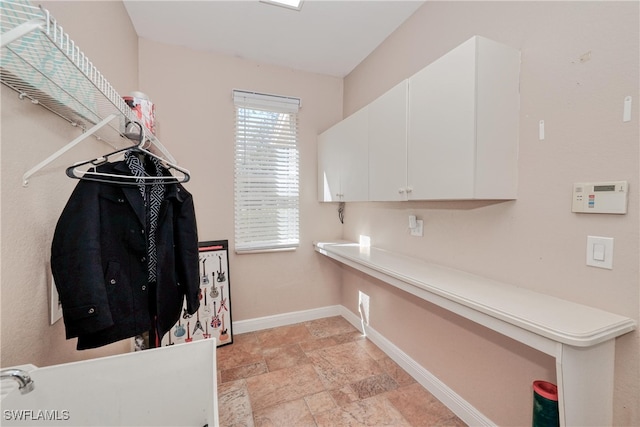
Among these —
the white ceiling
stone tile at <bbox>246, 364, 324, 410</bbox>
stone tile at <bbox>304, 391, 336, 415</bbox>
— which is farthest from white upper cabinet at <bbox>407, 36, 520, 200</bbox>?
stone tile at <bbox>246, 364, 324, 410</bbox>

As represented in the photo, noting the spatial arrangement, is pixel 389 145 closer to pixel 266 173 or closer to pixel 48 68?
pixel 266 173

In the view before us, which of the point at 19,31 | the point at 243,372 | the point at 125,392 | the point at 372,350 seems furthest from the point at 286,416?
the point at 19,31

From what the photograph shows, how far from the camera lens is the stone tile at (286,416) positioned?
169cm

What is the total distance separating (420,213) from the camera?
2.06m

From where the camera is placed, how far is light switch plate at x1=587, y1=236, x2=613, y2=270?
3.54ft

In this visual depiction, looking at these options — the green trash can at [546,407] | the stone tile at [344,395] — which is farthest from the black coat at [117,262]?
the green trash can at [546,407]

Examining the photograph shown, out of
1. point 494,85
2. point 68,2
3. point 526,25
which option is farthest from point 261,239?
point 526,25

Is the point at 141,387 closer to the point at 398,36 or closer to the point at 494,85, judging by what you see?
the point at 494,85

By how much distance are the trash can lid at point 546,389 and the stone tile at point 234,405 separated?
158 cm

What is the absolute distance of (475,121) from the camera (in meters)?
1.29

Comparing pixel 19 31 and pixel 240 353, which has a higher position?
pixel 19 31

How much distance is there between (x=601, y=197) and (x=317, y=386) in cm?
202

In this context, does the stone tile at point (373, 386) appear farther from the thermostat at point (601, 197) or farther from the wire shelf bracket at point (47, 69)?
the wire shelf bracket at point (47, 69)

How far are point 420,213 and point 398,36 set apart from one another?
1529 millimetres
